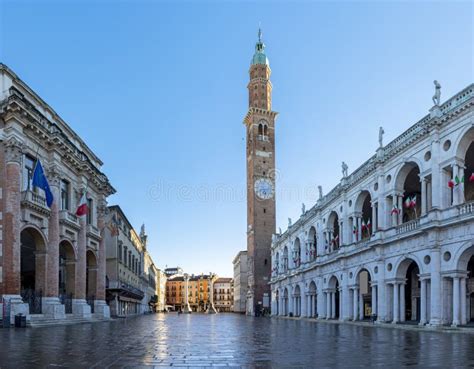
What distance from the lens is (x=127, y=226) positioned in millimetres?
75688

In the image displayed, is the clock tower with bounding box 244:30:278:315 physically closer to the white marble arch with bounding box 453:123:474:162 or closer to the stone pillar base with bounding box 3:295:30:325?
the white marble arch with bounding box 453:123:474:162

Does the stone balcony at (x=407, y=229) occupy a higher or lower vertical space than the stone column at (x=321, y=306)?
higher

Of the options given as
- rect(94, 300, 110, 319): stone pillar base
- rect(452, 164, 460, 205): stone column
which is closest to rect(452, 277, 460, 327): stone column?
rect(452, 164, 460, 205): stone column

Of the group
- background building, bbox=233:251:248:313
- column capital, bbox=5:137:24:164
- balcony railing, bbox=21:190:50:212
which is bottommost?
background building, bbox=233:251:248:313

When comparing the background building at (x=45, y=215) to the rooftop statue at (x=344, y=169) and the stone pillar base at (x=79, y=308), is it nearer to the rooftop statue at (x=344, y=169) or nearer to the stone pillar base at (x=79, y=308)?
the stone pillar base at (x=79, y=308)

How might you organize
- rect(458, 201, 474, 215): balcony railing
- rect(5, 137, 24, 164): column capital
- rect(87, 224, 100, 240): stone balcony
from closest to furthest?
rect(458, 201, 474, 215): balcony railing < rect(5, 137, 24, 164): column capital < rect(87, 224, 100, 240): stone balcony

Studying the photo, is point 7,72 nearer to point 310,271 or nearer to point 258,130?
point 310,271

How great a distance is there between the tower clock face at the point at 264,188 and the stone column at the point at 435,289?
62338 mm

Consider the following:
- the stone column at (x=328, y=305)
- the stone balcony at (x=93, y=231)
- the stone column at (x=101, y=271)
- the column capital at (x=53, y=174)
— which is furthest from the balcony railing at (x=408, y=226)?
the stone column at (x=101, y=271)

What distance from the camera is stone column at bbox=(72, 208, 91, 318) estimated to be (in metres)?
38.8

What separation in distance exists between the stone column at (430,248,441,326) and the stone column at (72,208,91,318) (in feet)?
80.5

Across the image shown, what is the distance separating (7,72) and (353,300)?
32324 mm

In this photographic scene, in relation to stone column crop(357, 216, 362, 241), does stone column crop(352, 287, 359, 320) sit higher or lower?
lower

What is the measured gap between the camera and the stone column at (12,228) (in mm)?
27531
